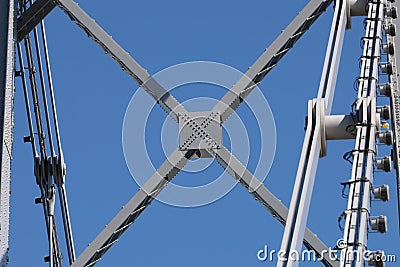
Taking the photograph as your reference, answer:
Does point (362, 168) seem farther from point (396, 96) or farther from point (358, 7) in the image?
point (396, 96)

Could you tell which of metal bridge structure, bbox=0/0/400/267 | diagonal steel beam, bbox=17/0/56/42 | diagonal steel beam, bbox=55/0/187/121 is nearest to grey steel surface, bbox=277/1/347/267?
metal bridge structure, bbox=0/0/400/267

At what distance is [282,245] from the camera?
19.9m

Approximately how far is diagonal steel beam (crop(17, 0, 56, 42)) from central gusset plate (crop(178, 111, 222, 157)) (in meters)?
3.16

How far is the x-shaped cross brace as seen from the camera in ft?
96.3

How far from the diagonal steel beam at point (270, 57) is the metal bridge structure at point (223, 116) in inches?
0.7

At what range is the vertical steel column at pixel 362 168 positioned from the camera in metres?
20.2

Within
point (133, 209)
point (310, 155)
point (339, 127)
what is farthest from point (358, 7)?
point (310, 155)

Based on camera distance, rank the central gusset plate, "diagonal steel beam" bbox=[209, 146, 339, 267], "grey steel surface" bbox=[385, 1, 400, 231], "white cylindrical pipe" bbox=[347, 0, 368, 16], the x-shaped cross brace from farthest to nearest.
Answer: the central gusset plate → "diagonal steel beam" bbox=[209, 146, 339, 267] → the x-shaped cross brace → "white cylindrical pipe" bbox=[347, 0, 368, 16] → "grey steel surface" bbox=[385, 1, 400, 231]

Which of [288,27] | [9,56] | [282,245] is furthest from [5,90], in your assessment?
[282,245]

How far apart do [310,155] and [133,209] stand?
8594 mm

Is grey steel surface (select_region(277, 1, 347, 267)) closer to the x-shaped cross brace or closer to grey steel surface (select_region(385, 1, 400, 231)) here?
grey steel surface (select_region(385, 1, 400, 231))

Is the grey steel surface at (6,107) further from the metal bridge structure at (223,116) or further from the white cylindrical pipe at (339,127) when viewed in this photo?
the white cylindrical pipe at (339,127)

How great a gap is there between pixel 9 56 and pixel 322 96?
730 cm

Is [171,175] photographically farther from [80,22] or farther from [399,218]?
[399,218]
